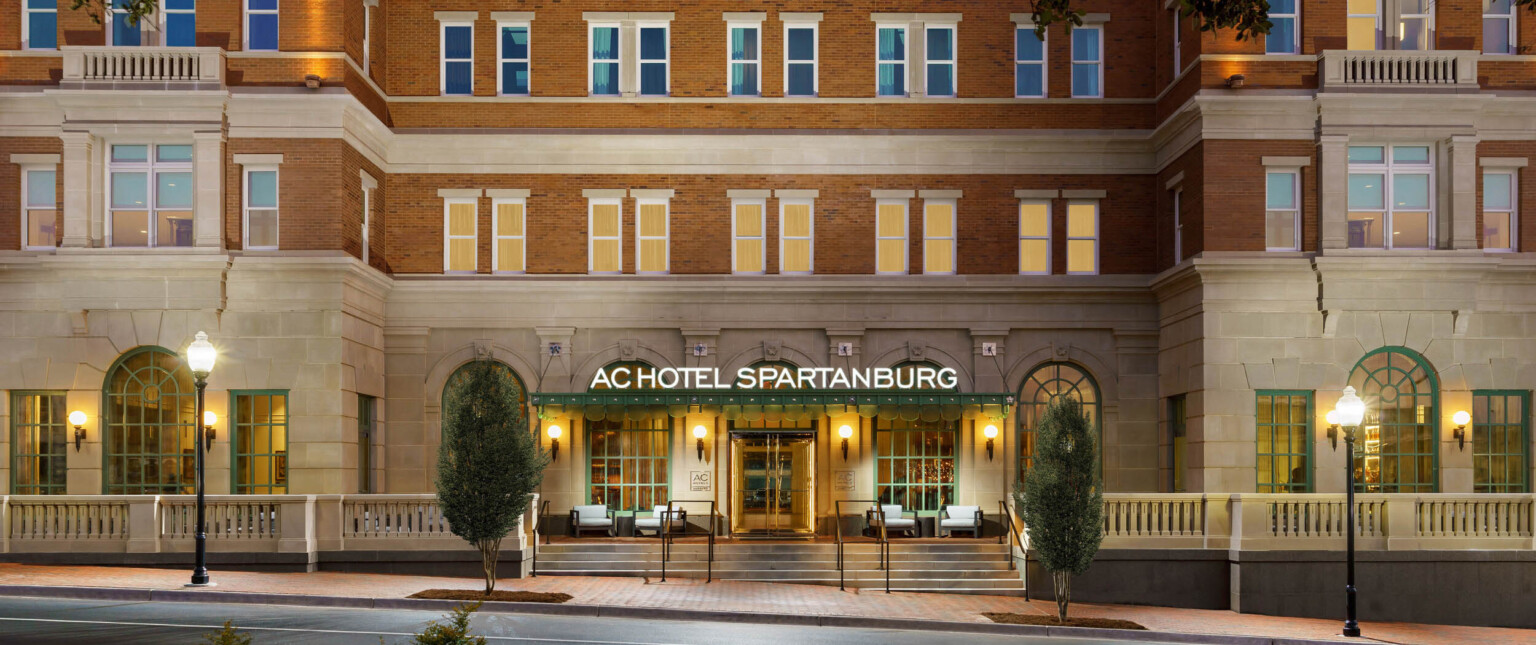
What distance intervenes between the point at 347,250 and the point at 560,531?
7.79m

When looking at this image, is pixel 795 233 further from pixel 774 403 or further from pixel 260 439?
pixel 260 439

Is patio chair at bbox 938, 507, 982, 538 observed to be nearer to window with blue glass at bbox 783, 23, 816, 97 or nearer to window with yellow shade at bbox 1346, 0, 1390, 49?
window with blue glass at bbox 783, 23, 816, 97

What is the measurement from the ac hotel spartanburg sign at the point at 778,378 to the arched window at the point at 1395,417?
8.43m

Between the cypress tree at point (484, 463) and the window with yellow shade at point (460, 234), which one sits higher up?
the window with yellow shade at point (460, 234)

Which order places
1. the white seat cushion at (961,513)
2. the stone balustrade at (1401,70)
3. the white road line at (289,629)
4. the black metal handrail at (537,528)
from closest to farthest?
the white road line at (289,629) → the black metal handrail at (537,528) → the stone balustrade at (1401,70) → the white seat cushion at (961,513)

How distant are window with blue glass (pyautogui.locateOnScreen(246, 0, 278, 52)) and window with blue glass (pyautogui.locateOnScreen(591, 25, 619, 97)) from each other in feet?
22.7

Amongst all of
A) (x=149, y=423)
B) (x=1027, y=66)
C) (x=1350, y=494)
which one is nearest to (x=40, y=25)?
(x=149, y=423)

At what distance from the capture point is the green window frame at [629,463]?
30.8 m

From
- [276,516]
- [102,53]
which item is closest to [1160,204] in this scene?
[276,516]

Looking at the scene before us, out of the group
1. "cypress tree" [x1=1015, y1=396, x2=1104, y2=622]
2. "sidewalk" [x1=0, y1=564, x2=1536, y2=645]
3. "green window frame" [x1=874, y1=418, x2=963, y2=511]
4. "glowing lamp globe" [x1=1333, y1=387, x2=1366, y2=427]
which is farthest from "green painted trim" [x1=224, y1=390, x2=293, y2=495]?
"glowing lamp globe" [x1=1333, y1=387, x2=1366, y2=427]

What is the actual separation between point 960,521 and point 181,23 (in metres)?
19.1

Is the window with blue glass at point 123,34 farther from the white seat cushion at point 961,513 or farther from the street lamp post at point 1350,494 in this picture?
the street lamp post at point 1350,494

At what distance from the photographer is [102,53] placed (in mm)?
26562

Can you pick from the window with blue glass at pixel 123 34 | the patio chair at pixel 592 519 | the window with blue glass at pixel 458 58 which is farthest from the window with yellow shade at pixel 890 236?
the window with blue glass at pixel 123 34
